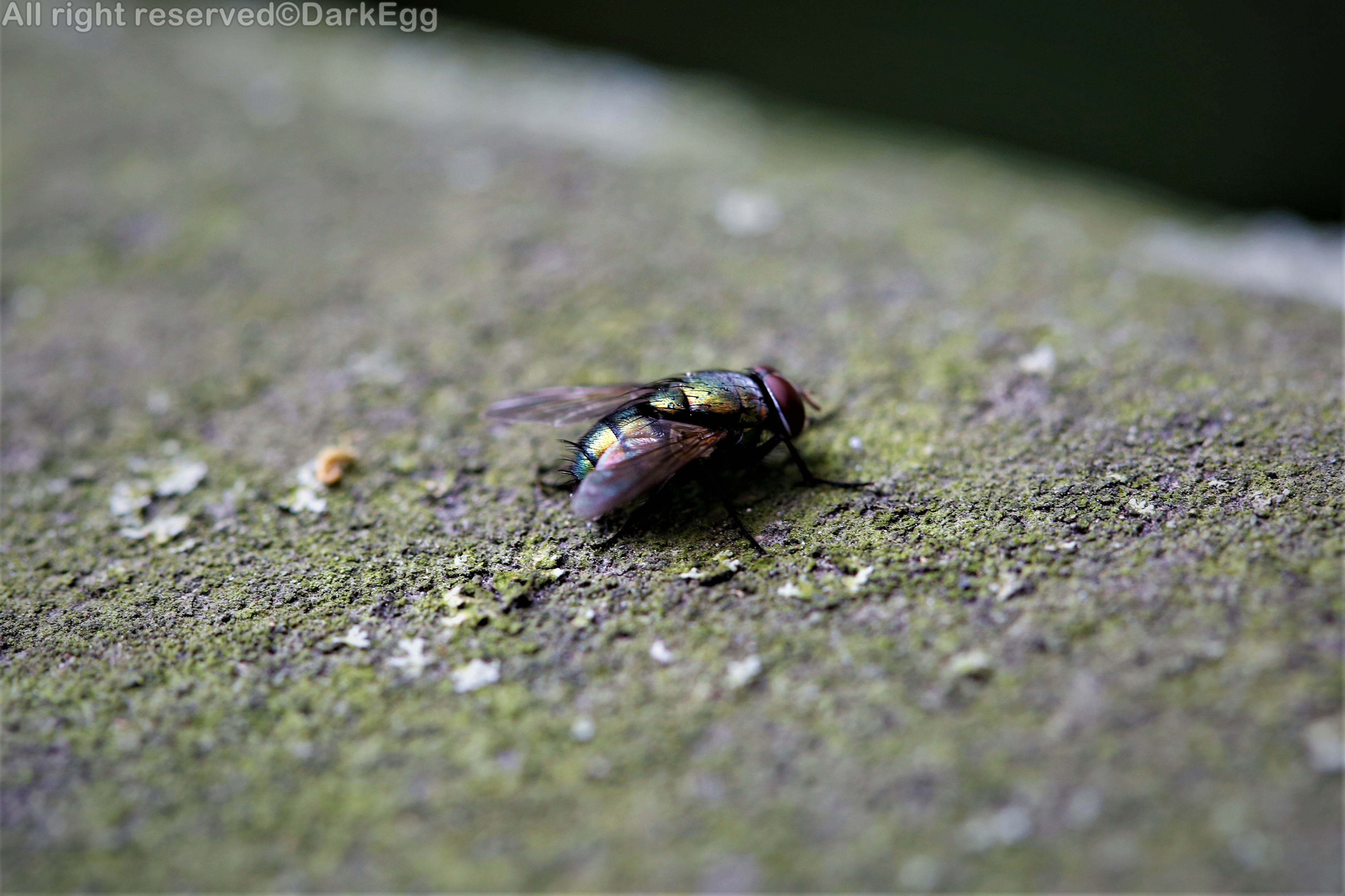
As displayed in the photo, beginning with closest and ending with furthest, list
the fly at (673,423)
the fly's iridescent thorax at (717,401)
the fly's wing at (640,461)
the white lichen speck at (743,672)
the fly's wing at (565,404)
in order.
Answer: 1. the white lichen speck at (743,672)
2. the fly's wing at (640,461)
3. the fly at (673,423)
4. the fly's iridescent thorax at (717,401)
5. the fly's wing at (565,404)

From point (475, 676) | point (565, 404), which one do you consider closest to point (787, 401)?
point (565, 404)

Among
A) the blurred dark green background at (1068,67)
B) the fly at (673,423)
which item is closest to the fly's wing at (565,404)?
the fly at (673,423)

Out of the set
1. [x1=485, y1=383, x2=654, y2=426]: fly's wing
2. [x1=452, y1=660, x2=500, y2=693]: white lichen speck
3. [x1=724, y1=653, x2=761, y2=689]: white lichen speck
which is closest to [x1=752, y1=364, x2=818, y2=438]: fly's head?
[x1=485, y1=383, x2=654, y2=426]: fly's wing

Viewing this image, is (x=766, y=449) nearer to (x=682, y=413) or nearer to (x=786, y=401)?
(x=786, y=401)

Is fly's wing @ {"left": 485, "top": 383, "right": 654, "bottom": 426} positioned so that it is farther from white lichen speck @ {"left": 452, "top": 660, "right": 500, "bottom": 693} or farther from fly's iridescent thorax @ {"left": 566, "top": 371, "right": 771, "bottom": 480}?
white lichen speck @ {"left": 452, "top": 660, "right": 500, "bottom": 693}

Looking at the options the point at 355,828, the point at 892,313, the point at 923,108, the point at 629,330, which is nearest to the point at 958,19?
the point at 923,108

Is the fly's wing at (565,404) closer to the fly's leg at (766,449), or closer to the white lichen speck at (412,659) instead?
the fly's leg at (766,449)

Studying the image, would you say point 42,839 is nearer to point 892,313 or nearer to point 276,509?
point 276,509
